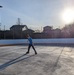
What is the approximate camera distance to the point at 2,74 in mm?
6406

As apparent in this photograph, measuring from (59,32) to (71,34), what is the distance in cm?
215

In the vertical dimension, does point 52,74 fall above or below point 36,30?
below

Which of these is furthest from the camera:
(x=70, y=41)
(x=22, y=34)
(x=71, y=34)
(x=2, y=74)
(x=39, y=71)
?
(x=22, y=34)

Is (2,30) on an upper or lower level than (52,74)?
upper

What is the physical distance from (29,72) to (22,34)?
24898mm

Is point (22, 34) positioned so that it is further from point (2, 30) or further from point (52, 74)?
point (52, 74)

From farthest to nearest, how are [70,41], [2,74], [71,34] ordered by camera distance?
[71,34] < [70,41] < [2,74]

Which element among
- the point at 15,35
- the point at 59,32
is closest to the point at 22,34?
the point at 15,35

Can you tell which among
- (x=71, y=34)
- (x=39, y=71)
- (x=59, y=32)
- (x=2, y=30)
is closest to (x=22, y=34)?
(x=2, y=30)

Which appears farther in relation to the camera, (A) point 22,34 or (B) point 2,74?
(A) point 22,34

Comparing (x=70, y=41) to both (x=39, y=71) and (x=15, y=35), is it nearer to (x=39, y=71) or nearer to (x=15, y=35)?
(x=15, y=35)

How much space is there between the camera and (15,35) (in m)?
31.6

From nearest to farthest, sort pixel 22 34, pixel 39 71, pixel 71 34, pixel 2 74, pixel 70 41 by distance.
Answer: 1. pixel 2 74
2. pixel 39 71
3. pixel 70 41
4. pixel 71 34
5. pixel 22 34

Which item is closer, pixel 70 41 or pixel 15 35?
pixel 70 41
